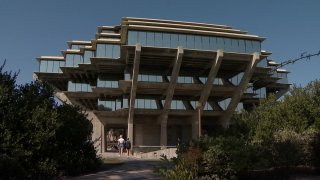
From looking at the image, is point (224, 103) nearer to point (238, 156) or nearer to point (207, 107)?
point (207, 107)

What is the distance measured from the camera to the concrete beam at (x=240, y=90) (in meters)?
50.2

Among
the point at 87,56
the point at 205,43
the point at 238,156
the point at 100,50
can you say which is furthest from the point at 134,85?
the point at 238,156

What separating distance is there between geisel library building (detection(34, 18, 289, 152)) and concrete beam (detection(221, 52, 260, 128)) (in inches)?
4.9

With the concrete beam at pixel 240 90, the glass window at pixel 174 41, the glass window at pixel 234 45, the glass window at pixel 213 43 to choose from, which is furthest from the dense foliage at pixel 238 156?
the glass window at pixel 234 45

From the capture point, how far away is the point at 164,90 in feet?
171

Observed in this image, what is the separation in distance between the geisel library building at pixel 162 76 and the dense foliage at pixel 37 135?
28486mm

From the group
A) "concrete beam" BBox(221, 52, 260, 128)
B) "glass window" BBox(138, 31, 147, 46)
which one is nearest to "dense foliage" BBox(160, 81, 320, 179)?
"concrete beam" BBox(221, 52, 260, 128)

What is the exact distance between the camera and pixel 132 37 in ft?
165

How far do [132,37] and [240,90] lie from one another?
15175mm

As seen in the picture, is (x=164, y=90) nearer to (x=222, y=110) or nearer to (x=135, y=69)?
(x=135, y=69)

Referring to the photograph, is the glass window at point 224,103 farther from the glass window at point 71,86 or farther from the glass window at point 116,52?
the glass window at point 71,86

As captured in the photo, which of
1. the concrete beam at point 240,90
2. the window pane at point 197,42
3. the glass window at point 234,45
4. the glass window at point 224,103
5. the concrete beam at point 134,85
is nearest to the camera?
the concrete beam at point 134,85

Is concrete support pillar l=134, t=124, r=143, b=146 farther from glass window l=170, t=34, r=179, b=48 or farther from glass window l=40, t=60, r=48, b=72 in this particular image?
glass window l=40, t=60, r=48, b=72

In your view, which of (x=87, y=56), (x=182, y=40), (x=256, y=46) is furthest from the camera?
(x=87, y=56)
